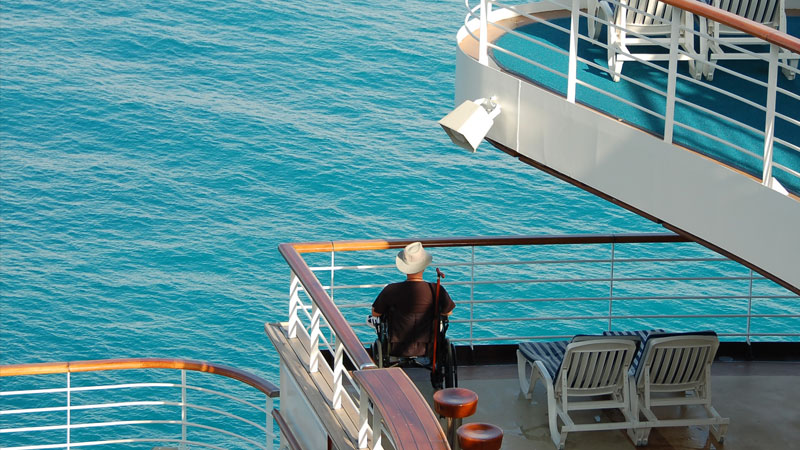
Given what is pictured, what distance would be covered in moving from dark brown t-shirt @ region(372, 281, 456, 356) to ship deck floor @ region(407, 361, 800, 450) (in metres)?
0.41

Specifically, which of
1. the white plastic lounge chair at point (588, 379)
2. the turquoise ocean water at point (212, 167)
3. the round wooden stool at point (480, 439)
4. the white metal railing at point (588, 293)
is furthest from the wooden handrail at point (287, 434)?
the turquoise ocean water at point (212, 167)

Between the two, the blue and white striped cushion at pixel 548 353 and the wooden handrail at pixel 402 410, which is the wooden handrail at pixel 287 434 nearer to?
the blue and white striped cushion at pixel 548 353

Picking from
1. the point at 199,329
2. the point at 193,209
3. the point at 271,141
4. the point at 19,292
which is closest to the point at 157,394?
the point at 199,329

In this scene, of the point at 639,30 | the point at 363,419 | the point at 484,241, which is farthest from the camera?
the point at 484,241

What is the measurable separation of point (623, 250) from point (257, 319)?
397 inches

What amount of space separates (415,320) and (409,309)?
0.23ft

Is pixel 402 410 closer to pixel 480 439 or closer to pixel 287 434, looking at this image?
pixel 480 439

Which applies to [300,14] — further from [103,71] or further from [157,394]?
[157,394]

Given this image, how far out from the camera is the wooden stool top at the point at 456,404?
329 cm

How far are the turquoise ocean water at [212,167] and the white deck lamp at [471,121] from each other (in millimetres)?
17836

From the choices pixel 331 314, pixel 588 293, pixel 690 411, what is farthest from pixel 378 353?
pixel 588 293

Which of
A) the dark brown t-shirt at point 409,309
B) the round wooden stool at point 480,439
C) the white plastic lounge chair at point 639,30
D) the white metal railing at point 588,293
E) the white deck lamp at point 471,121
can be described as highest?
the white plastic lounge chair at point 639,30

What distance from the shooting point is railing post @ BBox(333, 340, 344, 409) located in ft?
12.8

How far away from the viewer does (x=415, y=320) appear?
17.8 feet
